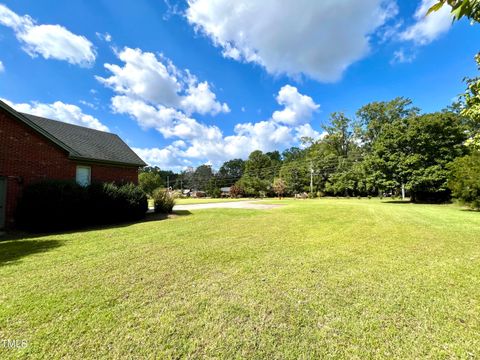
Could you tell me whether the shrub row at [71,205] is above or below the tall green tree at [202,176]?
below

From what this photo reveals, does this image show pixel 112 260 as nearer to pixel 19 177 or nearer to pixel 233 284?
pixel 233 284

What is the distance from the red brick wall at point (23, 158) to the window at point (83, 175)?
0.89 meters

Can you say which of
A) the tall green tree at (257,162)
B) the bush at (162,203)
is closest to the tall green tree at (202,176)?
the tall green tree at (257,162)

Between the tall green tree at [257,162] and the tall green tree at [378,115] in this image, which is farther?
the tall green tree at [257,162]

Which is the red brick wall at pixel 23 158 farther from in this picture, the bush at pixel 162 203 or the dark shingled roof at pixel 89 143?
the bush at pixel 162 203

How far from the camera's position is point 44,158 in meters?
10.1

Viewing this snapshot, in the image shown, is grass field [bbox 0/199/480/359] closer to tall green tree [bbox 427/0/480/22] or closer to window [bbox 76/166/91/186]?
tall green tree [bbox 427/0/480/22]

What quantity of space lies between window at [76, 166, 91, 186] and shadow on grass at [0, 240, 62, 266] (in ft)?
19.2

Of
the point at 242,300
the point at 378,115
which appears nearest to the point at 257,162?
the point at 378,115

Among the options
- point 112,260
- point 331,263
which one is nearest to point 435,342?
point 331,263

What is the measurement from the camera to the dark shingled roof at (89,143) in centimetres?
1261

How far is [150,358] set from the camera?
6.98 feet

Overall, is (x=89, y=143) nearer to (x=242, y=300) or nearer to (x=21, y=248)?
(x=21, y=248)

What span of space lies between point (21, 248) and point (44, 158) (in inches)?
228
